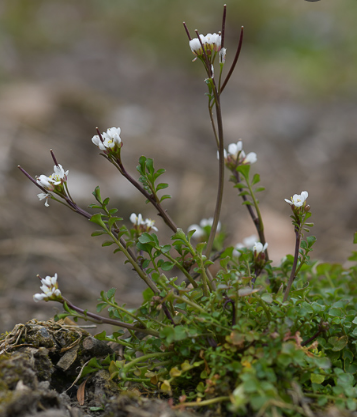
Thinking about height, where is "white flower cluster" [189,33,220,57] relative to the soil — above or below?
above

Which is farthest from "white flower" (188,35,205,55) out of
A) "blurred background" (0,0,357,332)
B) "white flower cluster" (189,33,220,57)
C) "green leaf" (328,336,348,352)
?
"blurred background" (0,0,357,332)

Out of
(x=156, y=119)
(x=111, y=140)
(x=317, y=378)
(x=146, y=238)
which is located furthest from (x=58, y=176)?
(x=156, y=119)

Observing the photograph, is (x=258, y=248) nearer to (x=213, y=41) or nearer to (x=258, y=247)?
(x=258, y=247)

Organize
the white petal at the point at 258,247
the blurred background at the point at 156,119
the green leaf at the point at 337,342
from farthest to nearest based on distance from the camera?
the blurred background at the point at 156,119
the white petal at the point at 258,247
the green leaf at the point at 337,342

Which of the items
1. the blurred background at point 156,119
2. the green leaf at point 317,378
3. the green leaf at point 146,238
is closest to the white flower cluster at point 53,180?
the green leaf at point 146,238

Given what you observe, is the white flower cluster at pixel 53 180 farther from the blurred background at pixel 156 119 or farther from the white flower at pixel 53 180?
the blurred background at pixel 156 119

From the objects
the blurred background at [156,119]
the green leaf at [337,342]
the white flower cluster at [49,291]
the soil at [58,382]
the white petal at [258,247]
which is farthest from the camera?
the blurred background at [156,119]

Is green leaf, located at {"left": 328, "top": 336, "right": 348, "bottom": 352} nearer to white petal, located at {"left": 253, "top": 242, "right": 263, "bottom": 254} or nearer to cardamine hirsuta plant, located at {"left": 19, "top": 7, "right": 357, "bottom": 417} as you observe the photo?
cardamine hirsuta plant, located at {"left": 19, "top": 7, "right": 357, "bottom": 417}

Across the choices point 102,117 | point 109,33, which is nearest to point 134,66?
point 109,33
